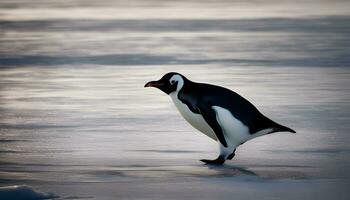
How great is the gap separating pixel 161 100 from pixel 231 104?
365 centimetres

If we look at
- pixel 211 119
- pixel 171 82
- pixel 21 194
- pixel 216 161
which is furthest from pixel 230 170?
pixel 21 194

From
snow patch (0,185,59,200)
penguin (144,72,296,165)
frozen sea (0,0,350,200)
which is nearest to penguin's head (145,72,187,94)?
penguin (144,72,296,165)

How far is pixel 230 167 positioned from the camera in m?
6.85

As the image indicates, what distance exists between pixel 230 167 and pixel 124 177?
0.73 metres

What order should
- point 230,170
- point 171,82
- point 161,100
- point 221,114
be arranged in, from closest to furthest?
point 230,170 → point 221,114 → point 171,82 → point 161,100

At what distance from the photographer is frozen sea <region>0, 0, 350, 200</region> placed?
6.34 m

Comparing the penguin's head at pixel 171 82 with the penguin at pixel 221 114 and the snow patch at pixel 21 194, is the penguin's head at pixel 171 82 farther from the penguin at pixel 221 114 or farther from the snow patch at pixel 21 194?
the snow patch at pixel 21 194

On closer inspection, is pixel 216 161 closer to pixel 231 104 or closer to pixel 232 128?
pixel 232 128

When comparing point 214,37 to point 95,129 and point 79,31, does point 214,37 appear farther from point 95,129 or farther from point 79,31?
point 95,129

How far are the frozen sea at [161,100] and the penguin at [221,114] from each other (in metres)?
0.18

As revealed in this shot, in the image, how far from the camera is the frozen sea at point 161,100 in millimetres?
6340

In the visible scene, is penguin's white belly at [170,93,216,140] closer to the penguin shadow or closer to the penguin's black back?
the penguin's black back

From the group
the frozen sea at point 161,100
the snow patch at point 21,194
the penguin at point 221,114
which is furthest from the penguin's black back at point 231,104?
the snow patch at point 21,194

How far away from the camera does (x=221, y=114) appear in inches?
269
